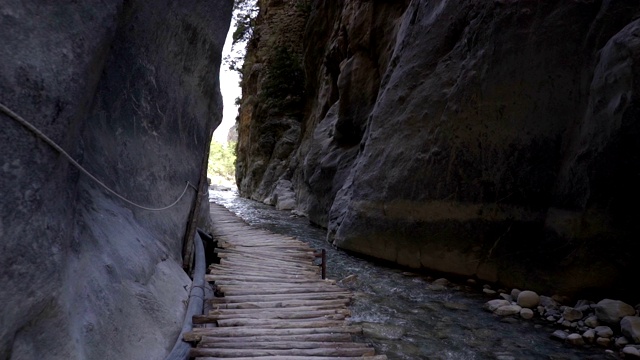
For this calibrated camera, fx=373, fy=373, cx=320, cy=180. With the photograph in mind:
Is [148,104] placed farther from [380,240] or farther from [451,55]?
[451,55]

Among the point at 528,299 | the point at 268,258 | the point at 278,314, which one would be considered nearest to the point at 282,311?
the point at 278,314

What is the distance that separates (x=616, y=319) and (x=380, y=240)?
4102 mm

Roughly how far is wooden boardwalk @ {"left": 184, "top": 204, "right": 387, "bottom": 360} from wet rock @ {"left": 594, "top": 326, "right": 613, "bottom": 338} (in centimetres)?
261

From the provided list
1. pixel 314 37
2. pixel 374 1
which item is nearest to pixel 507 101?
pixel 374 1

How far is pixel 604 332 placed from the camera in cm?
409

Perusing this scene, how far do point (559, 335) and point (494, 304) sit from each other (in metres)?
0.98

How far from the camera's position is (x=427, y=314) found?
500 centimetres

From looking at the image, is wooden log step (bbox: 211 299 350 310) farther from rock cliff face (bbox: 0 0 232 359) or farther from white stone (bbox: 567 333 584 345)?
white stone (bbox: 567 333 584 345)

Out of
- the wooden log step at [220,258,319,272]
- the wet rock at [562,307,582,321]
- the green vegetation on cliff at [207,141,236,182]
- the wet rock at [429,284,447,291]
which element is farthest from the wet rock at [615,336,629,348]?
the green vegetation on cliff at [207,141,236,182]

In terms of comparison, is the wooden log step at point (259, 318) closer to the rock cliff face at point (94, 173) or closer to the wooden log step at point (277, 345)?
the rock cliff face at point (94, 173)

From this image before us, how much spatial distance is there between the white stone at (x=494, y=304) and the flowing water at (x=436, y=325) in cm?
11

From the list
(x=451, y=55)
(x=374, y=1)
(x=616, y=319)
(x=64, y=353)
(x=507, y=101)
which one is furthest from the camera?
(x=374, y=1)

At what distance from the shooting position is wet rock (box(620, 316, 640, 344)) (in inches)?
151

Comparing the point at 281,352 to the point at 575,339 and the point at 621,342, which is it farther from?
the point at 621,342
